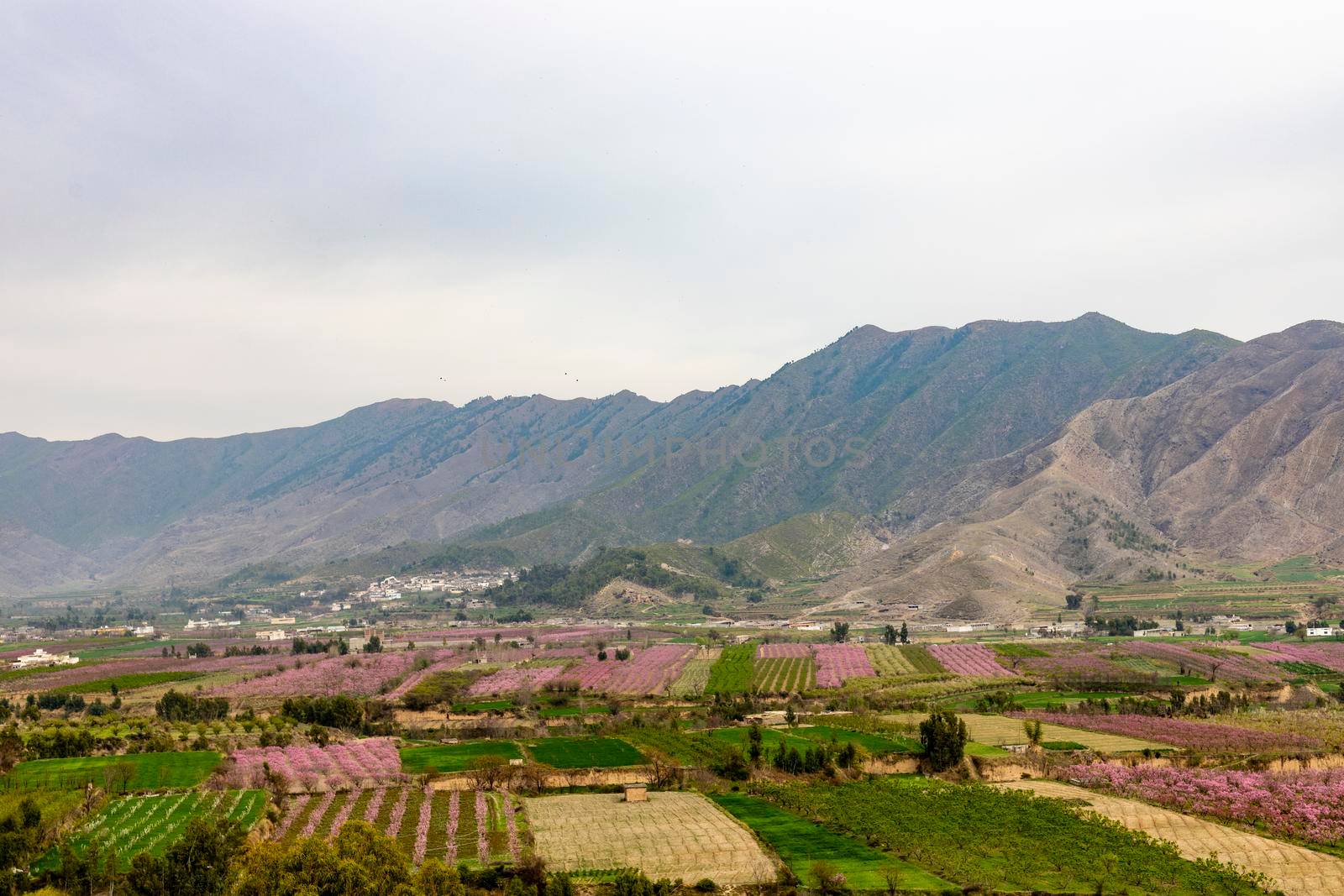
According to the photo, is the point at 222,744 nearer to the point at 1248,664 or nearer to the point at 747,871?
the point at 747,871

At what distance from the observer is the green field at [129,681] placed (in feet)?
326

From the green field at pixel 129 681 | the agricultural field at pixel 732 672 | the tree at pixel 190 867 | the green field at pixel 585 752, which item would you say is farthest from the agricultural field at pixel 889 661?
the tree at pixel 190 867

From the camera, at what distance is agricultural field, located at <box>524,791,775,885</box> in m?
46.2

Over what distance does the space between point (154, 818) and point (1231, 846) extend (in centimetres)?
4472

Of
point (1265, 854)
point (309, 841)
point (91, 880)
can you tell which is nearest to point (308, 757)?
point (91, 880)

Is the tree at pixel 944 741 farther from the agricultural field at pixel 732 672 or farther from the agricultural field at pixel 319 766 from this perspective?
the agricultural field at pixel 732 672

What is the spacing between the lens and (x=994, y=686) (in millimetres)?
95250

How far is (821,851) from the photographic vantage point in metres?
48.4

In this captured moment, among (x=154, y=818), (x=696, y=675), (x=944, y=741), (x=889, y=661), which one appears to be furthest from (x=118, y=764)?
(x=889, y=661)

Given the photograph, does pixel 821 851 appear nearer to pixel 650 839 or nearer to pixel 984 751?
pixel 650 839

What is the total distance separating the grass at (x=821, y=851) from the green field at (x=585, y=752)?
10.9 m

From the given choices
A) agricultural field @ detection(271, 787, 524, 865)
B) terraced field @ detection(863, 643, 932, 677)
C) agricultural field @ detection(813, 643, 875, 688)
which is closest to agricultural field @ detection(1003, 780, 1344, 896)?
agricultural field @ detection(271, 787, 524, 865)

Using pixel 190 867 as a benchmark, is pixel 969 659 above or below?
below

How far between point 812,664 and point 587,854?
64.0 metres
